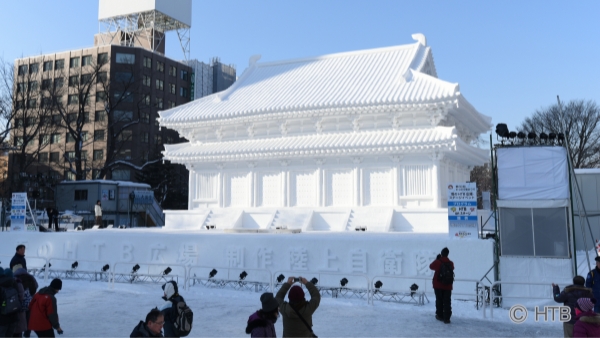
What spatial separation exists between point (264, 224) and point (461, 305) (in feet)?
41.0

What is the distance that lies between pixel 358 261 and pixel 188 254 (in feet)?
22.7

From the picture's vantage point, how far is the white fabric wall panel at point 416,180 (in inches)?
877

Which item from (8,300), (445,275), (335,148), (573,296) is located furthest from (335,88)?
(8,300)

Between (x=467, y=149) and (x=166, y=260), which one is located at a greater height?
(x=467, y=149)

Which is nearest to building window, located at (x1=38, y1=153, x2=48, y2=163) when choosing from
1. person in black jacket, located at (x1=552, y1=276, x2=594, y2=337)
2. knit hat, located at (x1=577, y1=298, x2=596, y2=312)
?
person in black jacket, located at (x1=552, y1=276, x2=594, y2=337)

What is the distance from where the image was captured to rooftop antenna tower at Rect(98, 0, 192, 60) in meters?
69.7

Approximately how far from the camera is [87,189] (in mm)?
43844

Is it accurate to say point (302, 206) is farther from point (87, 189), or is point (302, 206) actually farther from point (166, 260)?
point (87, 189)

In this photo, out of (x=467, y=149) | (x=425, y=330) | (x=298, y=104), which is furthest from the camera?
(x=298, y=104)

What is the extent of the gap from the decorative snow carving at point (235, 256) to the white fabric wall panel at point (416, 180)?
27.5 feet

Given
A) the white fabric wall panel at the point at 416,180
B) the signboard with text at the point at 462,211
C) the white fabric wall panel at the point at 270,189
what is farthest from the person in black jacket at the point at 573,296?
the white fabric wall panel at the point at 270,189

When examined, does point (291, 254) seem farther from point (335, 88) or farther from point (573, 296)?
point (335, 88)

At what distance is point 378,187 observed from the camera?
76.1 ft

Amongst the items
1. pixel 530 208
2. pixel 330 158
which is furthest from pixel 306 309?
pixel 330 158
